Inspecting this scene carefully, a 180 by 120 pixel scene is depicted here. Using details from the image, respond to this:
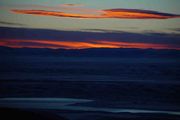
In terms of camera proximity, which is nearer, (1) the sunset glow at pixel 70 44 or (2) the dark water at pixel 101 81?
(2) the dark water at pixel 101 81

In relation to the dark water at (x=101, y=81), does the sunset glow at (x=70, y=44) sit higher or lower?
higher

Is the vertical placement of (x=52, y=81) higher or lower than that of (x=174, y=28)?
lower

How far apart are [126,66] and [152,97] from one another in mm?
360

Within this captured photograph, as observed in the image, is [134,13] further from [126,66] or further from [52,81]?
[52,81]

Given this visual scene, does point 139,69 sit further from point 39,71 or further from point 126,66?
point 39,71

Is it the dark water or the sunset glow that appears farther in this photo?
the sunset glow

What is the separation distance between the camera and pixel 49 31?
19.4 feet

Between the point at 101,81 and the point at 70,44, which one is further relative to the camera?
the point at 70,44

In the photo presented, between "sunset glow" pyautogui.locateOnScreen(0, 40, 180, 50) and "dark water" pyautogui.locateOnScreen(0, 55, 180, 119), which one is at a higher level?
"sunset glow" pyautogui.locateOnScreen(0, 40, 180, 50)

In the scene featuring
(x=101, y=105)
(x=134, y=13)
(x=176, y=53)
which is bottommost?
(x=101, y=105)

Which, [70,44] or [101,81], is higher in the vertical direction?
[70,44]

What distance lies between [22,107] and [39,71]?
1.17ft

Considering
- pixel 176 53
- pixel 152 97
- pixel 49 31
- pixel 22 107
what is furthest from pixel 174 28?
pixel 22 107

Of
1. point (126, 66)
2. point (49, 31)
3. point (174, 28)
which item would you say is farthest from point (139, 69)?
point (49, 31)
